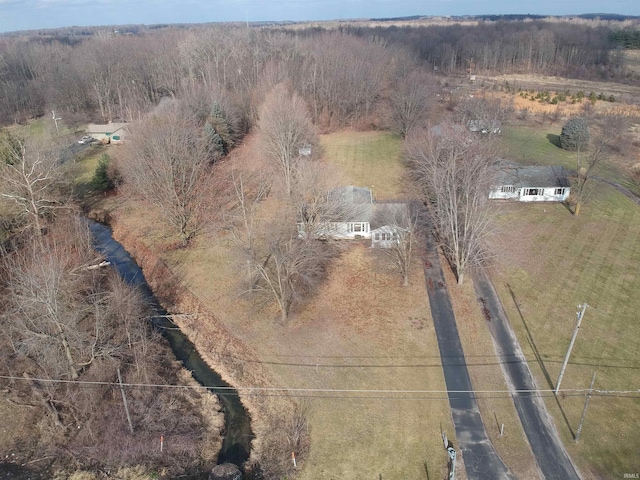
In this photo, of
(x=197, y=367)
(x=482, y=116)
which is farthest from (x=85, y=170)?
(x=482, y=116)

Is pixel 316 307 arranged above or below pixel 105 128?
below

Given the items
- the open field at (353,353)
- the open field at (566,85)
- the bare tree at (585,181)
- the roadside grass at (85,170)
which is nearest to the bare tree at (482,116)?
the bare tree at (585,181)

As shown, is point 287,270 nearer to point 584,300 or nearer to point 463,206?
point 463,206

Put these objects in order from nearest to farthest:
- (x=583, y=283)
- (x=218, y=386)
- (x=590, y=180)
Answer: (x=218, y=386) < (x=583, y=283) < (x=590, y=180)

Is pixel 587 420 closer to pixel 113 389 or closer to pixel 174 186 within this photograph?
pixel 113 389

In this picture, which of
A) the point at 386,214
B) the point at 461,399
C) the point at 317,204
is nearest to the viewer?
the point at 461,399

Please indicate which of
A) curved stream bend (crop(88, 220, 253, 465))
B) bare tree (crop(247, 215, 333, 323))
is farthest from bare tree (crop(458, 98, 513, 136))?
curved stream bend (crop(88, 220, 253, 465))

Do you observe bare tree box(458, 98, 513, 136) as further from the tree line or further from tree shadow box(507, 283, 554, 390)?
tree shadow box(507, 283, 554, 390)

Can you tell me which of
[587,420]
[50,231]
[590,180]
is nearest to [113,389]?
[50,231]
